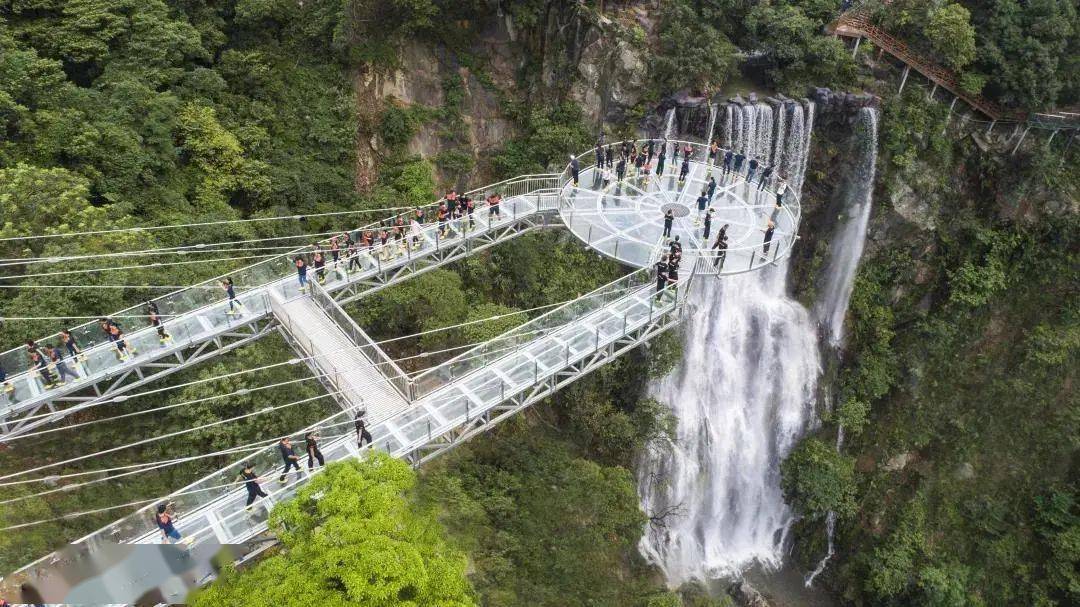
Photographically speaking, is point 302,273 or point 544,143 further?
point 544,143

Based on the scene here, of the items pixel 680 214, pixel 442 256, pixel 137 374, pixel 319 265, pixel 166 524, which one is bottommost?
pixel 137 374

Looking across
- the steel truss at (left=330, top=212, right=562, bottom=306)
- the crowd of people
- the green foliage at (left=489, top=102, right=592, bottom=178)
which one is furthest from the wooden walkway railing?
the crowd of people

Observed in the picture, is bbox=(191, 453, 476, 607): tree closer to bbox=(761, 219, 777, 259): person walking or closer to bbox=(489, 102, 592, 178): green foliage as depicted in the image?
bbox=(761, 219, 777, 259): person walking

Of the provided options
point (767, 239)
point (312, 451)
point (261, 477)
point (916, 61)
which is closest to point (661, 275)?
point (767, 239)

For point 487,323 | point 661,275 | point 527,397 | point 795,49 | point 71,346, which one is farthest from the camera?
point 795,49

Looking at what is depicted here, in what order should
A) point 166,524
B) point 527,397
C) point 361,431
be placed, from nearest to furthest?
point 166,524 < point 361,431 < point 527,397

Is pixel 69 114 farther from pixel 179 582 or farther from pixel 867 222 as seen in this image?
→ pixel 867 222

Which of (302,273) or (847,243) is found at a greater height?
(302,273)

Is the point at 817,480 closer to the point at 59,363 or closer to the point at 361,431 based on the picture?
the point at 361,431
